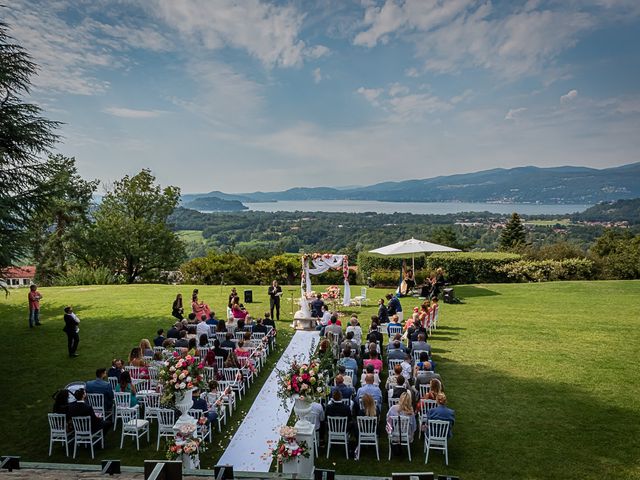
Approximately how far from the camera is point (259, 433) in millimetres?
10141

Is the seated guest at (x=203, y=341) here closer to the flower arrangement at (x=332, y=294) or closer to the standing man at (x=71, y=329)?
the standing man at (x=71, y=329)

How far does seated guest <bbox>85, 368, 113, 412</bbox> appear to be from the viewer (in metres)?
10.2

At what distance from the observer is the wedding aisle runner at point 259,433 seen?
8984 mm

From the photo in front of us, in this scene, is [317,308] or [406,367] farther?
[317,308]

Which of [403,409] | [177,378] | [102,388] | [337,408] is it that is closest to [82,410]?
[102,388]

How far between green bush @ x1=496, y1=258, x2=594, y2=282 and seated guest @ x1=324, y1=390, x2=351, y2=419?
22.4 m

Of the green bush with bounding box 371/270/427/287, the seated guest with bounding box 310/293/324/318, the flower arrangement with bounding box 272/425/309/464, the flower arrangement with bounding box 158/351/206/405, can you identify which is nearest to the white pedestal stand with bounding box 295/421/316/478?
the flower arrangement with bounding box 272/425/309/464

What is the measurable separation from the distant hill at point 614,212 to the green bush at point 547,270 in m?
119

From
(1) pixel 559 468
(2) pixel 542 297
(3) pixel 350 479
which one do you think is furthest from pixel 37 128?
(2) pixel 542 297

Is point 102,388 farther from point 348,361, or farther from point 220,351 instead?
point 348,361

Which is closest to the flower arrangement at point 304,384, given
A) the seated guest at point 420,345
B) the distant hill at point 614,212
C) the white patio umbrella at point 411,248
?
the seated guest at point 420,345

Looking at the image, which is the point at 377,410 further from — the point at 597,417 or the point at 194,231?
the point at 194,231

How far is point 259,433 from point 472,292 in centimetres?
1840

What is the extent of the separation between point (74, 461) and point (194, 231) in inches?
4146
